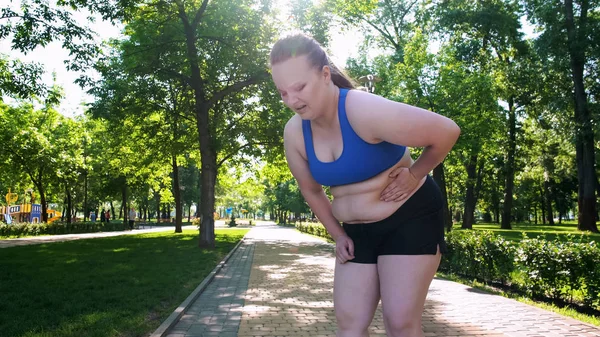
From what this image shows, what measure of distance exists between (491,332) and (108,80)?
1703 cm

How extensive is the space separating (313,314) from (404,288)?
5.37 metres

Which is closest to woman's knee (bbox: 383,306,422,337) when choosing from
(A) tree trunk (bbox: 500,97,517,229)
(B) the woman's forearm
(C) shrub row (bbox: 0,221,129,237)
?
(B) the woman's forearm

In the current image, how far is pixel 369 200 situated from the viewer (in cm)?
223

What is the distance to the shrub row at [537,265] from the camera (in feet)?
24.2

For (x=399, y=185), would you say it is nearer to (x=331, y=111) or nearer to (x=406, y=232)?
(x=406, y=232)

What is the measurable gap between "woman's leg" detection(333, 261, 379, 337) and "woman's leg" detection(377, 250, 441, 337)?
0.20 feet

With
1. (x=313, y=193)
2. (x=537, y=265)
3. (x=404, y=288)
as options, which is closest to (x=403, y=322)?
(x=404, y=288)

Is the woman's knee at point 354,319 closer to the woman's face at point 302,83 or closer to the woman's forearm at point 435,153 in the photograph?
the woman's forearm at point 435,153

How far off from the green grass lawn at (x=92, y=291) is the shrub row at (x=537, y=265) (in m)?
6.34

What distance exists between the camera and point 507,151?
33.7m

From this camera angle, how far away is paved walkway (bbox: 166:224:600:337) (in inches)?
239

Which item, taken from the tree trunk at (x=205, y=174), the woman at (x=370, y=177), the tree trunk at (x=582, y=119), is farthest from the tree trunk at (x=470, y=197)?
the woman at (x=370, y=177)

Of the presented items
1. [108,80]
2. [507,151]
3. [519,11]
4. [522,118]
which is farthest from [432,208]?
[522,118]

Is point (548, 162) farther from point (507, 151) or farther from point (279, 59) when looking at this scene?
point (279, 59)
